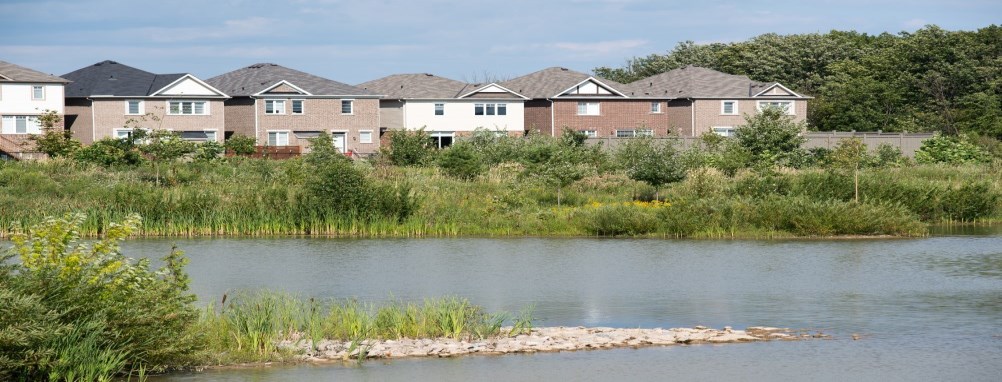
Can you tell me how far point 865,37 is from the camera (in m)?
126

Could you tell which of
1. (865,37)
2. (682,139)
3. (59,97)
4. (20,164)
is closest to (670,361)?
(20,164)

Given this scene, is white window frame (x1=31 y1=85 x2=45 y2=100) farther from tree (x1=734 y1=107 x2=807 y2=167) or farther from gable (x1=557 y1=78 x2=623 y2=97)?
tree (x1=734 y1=107 x2=807 y2=167)

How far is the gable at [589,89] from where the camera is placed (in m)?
86.7

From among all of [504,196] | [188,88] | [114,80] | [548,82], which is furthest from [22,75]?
[504,196]

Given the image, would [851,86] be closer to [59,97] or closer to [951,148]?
[951,148]

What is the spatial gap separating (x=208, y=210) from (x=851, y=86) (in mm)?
68494

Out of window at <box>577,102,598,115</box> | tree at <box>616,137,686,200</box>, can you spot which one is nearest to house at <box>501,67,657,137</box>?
window at <box>577,102,598,115</box>

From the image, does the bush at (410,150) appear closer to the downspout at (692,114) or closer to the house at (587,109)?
the house at (587,109)

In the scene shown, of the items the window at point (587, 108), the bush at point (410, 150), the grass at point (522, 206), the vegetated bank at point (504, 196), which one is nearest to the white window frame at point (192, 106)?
the bush at point (410, 150)

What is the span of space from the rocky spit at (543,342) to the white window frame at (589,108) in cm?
6680

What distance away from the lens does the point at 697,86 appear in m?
90.2

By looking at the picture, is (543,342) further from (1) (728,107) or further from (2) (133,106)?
(1) (728,107)

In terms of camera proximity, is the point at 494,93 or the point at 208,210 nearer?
the point at 208,210

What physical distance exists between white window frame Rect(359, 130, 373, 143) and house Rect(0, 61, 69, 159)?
1898 centimetres
